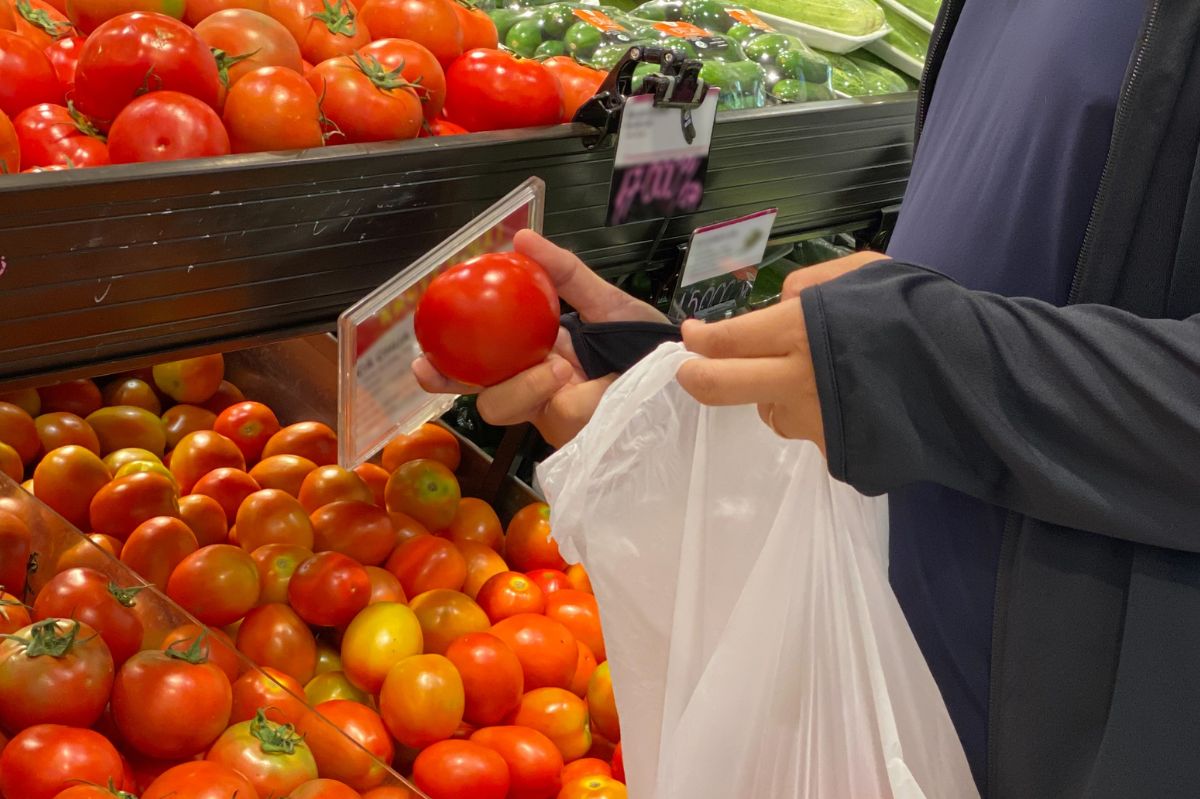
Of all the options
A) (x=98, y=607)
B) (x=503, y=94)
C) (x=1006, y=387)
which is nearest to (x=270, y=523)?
(x=98, y=607)

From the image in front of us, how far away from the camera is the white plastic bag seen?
3.32ft

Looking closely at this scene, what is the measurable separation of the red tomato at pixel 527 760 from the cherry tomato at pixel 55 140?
86 cm

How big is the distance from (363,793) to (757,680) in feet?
1.38

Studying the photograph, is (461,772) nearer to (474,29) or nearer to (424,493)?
(424,493)

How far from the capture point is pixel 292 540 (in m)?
1.70

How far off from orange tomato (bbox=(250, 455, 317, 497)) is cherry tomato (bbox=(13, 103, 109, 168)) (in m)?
0.70

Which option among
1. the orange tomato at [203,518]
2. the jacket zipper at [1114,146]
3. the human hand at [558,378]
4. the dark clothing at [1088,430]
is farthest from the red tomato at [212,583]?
the jacket zipper at [1114,146]

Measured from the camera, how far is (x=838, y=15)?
2.78m

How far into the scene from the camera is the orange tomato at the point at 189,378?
6.49ft

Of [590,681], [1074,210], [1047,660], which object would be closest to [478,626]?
[590,681]

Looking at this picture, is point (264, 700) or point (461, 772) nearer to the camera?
point (264, 700)

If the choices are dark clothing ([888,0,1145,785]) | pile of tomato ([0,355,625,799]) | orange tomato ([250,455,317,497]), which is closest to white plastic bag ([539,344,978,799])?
dark clothing ([888,0,1145,785])

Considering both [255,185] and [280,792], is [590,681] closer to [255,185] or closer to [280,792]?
[280,792]

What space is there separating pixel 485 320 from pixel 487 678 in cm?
62
